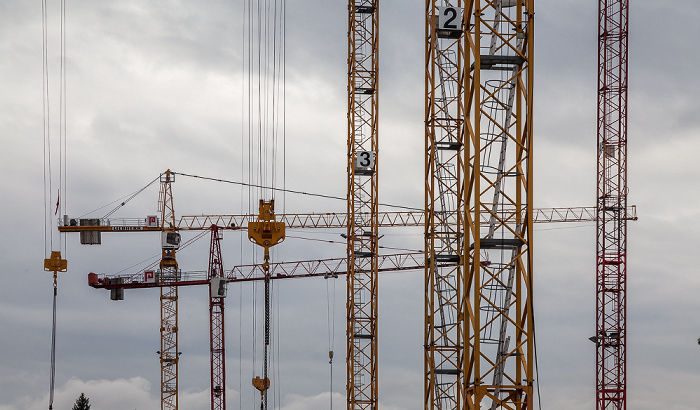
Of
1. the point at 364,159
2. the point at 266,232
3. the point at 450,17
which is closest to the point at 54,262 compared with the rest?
the point at 364,159

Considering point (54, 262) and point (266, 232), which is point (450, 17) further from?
point (54, 262)

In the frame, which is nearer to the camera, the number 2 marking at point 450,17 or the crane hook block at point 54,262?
the number 2 marking at point 450,17

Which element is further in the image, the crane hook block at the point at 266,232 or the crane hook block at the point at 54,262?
the crane hook block at the point at 54,262

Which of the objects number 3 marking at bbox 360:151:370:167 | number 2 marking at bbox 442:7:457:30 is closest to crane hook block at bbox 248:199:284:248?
number 2 marking at bbox 442:7:457:30

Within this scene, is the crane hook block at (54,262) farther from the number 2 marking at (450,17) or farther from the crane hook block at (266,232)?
the number 2 marking at (450,17)

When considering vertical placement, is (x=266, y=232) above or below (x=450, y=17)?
below

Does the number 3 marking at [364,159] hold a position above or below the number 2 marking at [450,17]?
below

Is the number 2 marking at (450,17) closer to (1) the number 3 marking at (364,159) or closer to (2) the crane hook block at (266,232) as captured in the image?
(2) the crane hook block at (266,232)

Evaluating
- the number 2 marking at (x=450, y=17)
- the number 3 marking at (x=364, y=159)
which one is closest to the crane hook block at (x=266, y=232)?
the number 2 marking at (x=450, y=17)

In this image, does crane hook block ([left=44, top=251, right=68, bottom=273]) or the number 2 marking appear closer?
the number 2 marking

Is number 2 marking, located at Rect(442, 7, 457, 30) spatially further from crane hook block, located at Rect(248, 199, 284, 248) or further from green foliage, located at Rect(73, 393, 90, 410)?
green foliage, located at Rect(73, 393, 90, 410)

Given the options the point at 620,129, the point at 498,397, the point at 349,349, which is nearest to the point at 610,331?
the point at 620,129

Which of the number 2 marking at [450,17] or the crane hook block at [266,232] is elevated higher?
the number 2 marking at [450,17]

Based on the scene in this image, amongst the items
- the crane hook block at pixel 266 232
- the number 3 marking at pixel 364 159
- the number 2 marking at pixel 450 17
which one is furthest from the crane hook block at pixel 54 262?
the number 2 marking at pixel 450 17
